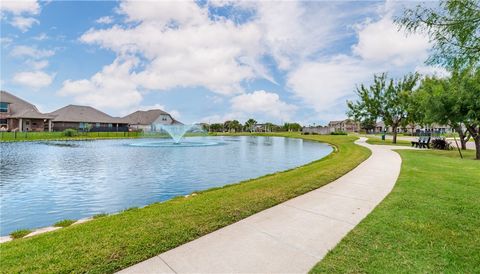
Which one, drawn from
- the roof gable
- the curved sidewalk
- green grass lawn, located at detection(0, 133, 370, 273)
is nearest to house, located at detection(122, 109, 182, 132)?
the roof gable

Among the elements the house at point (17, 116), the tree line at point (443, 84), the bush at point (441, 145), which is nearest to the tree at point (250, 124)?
the tree line at point (443, 84)

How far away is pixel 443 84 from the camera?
1670cm

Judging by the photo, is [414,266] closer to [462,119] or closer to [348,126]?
[462,119]

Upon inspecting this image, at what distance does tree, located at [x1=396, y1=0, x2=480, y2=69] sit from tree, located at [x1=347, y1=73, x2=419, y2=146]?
30.6 metres

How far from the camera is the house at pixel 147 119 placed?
65.4 meters

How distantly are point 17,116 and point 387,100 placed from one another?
192 feet

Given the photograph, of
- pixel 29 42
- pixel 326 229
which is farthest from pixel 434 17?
pixel 29 42

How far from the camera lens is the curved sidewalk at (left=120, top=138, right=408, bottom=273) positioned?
10.5ft

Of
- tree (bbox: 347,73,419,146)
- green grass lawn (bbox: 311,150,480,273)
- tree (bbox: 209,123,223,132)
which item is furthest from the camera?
tree (bbox: 209,123,223,132)

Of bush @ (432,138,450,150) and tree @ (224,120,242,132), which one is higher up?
tree @ (224,120,242,132)

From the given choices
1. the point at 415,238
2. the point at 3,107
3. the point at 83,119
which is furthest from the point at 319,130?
the point at 415,238

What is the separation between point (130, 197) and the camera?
8.35 m

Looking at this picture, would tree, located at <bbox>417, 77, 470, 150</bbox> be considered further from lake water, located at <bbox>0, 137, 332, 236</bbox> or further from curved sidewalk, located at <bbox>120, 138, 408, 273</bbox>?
curved sidewalk, located at <bbox>120, 138, 408, 273</bbox>

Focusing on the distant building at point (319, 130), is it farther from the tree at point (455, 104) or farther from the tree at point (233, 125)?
Answer: the tree at point (455, 104)
